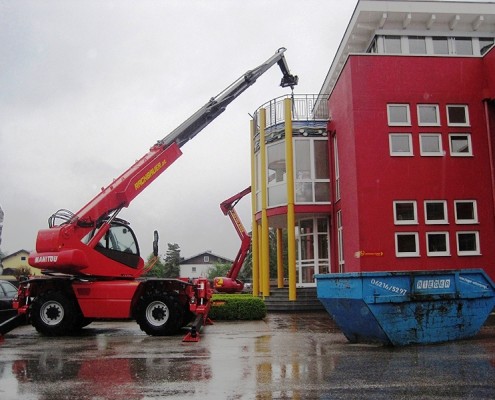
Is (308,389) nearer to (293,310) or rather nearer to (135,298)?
(135,298)

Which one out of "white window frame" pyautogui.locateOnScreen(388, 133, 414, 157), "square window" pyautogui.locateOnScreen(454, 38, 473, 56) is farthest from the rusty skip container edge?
"square window" pyautogui.locateOnScreen(454, 38, 473, 56)

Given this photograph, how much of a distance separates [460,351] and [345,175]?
34.5ft

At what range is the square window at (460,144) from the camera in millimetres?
17375

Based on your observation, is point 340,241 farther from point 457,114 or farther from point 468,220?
point 457,114

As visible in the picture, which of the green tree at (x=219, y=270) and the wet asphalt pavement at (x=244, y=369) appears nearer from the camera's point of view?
the wet asphalt pavement at (x=244, y=369)

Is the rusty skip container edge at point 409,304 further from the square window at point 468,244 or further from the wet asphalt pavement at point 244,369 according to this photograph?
the square window at point 468,244

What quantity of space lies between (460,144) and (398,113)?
2348mm

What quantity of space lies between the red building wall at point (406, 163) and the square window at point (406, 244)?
15cm

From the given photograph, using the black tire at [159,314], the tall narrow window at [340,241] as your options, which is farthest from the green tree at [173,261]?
the black tire at [159,314]

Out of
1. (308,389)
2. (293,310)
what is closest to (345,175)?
(293,310)

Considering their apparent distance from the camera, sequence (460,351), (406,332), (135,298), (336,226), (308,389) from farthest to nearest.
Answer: (336,226)
(135,298)
(406,332)
(460,351)
(308,389)

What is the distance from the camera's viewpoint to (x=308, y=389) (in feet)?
19.4

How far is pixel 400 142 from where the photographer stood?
17.5 metres

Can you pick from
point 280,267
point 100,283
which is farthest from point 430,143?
point 100,283
